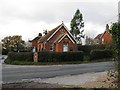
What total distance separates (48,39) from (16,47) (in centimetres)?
3281

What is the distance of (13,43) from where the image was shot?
3273 inches

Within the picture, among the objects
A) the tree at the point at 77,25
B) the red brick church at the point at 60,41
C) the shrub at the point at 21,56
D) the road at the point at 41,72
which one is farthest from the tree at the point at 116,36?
the tree at the point at 77,25

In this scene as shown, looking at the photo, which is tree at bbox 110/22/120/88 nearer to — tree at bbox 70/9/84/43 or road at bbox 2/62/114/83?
road at bbox 2/62/114/83

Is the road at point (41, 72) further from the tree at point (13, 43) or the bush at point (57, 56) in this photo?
the tree at point (13, 43)

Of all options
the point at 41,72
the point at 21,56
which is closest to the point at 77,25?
the point at 21,56

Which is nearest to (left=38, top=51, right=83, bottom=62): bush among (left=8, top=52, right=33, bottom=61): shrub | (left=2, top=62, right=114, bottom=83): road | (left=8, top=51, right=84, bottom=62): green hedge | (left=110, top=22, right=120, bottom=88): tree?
(left=8, top=51, right=84, bottom=62): green hedge

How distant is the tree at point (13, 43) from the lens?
8031cm

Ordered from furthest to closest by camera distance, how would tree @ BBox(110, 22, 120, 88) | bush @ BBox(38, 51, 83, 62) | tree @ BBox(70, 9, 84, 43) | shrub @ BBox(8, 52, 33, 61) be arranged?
tree @ BBox(70, 9, 84, 43), shrub @ BBox(8, 52, 33, 61), bush @ BBox(38, 51, 83, 62), tree @ BBox(110, 22, 120, 88)

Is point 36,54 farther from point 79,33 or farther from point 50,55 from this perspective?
point 79,33

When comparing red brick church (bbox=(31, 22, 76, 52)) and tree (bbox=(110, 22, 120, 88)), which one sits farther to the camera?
red brick church (bbox=(31, 22, 76, 52))

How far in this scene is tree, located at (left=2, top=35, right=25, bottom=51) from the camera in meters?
80.3

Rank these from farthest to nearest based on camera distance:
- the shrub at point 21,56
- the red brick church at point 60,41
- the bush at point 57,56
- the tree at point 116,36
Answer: the red brick church at point 60,41
the shrub at point 21,56
the bush at point 57,56
the tree at point 116,36

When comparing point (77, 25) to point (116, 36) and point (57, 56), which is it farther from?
point (116, 36)

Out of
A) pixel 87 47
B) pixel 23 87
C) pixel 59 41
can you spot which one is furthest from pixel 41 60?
pixel 23 87
